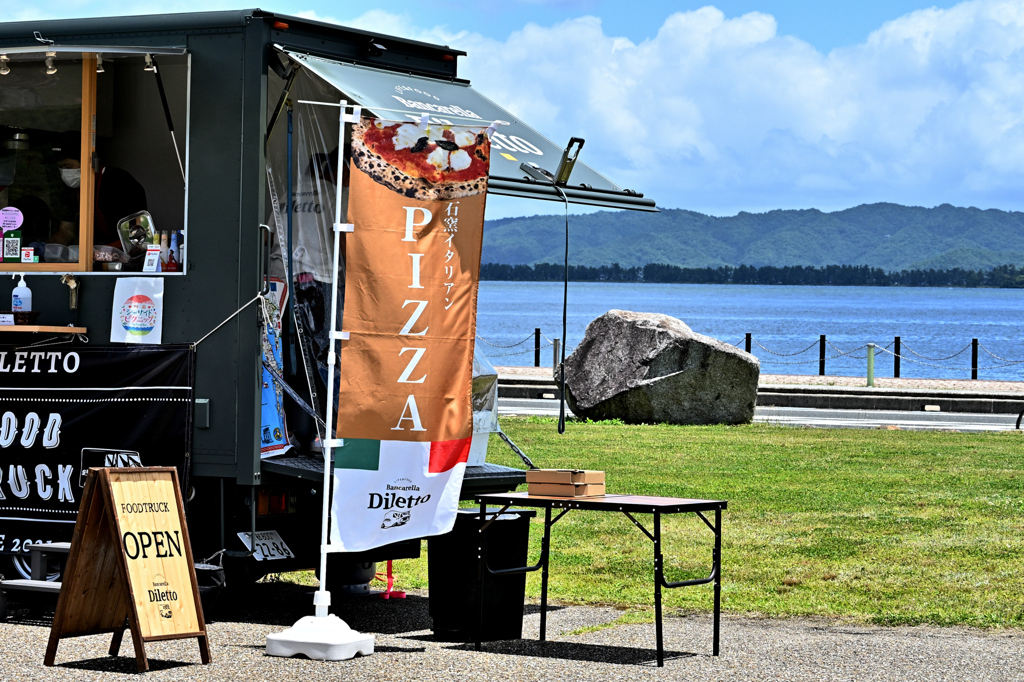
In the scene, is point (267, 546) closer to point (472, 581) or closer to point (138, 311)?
point (472, 581)

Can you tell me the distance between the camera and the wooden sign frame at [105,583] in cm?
631

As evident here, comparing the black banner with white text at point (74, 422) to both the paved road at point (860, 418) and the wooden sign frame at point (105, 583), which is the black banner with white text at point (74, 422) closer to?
the wooden sign frame at point (105, 583)

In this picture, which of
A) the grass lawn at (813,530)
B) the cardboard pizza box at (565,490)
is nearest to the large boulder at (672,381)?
the grass lawn at (813,530)

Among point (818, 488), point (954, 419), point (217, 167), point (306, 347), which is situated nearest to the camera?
point (217, 167)

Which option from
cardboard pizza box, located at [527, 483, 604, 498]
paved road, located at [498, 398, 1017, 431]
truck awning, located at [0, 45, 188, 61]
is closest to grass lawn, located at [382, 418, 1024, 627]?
cardboard pizza box, located at [527, 483, 604, 498]

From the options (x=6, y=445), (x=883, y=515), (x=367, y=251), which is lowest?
(x=883, y=515)

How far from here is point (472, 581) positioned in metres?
7.29

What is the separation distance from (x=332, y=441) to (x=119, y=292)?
1.74m

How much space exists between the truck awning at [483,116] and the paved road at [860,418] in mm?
13013

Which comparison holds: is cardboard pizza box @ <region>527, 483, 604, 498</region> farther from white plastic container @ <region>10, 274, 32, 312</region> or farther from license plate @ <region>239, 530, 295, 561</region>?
white plastic container @ <region>10, 274, 32, 312</region>

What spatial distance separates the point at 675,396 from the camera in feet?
66.2

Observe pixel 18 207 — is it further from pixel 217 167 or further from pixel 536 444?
pixel 536 444

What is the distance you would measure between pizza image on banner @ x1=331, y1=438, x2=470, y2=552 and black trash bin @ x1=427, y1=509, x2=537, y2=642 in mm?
299

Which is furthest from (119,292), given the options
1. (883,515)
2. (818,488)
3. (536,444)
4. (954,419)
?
(954,419)
